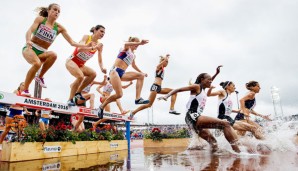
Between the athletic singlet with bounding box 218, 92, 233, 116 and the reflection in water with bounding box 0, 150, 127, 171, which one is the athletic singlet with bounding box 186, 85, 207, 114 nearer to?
the reflection in water with bounding box 0, 150, 127, 171

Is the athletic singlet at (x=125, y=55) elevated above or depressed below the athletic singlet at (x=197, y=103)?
above

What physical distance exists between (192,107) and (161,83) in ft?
9.09

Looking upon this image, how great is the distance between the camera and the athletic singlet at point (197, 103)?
6059 mm

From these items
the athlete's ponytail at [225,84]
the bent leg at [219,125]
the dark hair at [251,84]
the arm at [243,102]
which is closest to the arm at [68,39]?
the bent leg at [219,125]

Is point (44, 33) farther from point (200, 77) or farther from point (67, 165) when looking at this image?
point (200, 77)

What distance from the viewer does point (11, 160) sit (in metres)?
5.96

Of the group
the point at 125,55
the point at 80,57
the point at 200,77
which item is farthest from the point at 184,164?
the point at 80,57

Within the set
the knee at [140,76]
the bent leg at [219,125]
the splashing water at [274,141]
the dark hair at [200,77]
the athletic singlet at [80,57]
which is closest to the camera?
the bent leg at [219,125]

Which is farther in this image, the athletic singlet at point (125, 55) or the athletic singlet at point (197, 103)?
the athletic singlet at point (125, 55)

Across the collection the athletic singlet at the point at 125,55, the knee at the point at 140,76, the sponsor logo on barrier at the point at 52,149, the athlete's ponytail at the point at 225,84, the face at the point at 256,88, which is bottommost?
the sponsor logo on barrier at the point at 52,149

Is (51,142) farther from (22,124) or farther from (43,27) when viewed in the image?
(43,27)

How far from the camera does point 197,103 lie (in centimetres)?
607

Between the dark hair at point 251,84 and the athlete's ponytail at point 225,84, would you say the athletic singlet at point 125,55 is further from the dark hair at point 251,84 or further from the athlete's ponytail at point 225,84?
the dark hair at point 251,84

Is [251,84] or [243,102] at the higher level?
[251,84]
